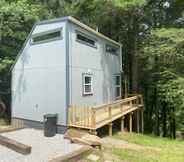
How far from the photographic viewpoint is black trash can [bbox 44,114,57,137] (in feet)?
36.5

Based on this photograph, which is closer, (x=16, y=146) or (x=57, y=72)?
(x=16, y=146)

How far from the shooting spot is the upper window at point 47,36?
1203 centimetres

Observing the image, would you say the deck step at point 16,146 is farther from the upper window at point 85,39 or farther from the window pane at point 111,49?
the window pane at point 111,49

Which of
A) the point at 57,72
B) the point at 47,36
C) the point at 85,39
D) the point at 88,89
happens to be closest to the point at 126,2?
the point at 85,39

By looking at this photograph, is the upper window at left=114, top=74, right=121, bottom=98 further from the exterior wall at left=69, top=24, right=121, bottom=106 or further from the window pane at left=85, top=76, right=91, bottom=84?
the window pane at left=85, top=76, right=91, bottom=84

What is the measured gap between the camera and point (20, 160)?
25.8ft

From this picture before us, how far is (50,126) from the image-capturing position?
36.7 feet

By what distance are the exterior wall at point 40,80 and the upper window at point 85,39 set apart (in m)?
1.18

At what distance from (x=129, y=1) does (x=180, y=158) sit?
9.10m

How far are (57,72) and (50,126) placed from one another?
8.14 feet

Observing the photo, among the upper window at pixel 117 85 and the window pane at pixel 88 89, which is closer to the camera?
the window pane at pixel 88 89

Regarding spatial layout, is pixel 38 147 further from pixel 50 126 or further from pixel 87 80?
pixel 87 80

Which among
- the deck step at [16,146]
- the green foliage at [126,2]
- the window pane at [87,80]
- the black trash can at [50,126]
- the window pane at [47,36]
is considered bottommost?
the deck step at [16,146]

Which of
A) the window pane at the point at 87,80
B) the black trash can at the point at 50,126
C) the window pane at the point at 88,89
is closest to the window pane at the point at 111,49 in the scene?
the window pane at the point at 87,80
